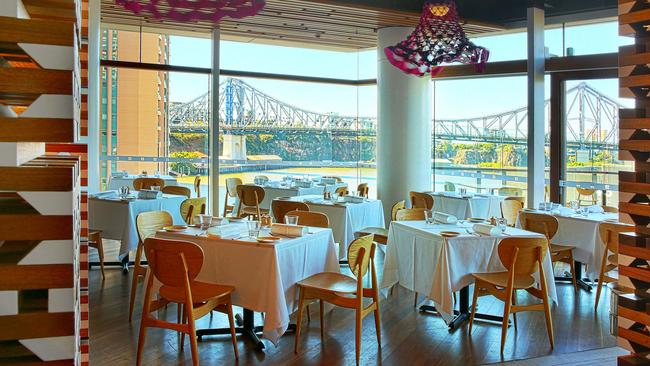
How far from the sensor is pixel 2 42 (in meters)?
0.95

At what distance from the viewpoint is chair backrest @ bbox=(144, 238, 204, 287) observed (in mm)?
3971

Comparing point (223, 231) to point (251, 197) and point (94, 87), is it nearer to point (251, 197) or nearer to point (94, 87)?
point (251, 197)

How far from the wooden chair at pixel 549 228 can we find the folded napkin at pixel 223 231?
11.2 feet

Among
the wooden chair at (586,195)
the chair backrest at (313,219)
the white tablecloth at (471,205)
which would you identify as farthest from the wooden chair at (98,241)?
the wooden chair at (586,195)

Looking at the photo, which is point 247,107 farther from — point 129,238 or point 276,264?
point 276,264

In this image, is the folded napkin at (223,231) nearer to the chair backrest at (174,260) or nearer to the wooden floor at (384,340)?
the chair backrest at (174,260)

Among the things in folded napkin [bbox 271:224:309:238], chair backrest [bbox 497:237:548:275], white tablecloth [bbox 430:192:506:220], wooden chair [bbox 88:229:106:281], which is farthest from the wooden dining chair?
wooden chair [bbox 88:229:106:281]

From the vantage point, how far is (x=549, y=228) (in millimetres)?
6148

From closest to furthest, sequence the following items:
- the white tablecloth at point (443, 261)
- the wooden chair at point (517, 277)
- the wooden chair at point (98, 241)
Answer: the wooden chair at point (517, 277) < the white tablecloth at point (443, 261) < the wooden chair at point (98, 241)

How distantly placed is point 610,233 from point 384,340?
8.90 feet

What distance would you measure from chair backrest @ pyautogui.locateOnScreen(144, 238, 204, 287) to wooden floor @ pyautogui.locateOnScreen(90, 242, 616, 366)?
27.5 inches

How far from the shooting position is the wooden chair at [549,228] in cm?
614

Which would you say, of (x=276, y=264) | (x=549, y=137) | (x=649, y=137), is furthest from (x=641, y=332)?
(x=549, y=137)

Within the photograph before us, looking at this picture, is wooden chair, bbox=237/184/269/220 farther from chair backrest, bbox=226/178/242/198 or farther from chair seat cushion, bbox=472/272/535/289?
chair seat cushion, bbox=472/272/535/289
